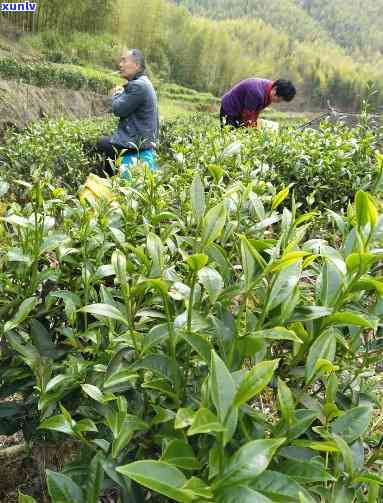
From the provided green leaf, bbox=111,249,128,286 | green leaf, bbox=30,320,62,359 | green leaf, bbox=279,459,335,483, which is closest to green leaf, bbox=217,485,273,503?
green leaf, bbox=279,459,335,483

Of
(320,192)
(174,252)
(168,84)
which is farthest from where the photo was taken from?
(168,84)

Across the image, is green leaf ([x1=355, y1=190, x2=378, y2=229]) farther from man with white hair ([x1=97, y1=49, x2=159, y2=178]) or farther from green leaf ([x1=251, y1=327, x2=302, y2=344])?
man with white hair ([x1=97, y1=49, x2=159, y2=178])

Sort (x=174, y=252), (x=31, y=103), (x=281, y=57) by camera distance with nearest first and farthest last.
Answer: (x=174, y=252)
(x=31, y=103)
(x=281, y=57)

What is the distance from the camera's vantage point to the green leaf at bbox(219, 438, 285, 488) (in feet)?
1.90

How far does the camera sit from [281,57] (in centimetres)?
4931

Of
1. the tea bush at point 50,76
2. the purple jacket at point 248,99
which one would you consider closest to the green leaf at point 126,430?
the purple jacket at point 248,99

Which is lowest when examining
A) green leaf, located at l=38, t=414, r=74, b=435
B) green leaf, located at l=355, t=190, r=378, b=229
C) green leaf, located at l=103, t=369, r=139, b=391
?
green leaf, located at l=38, t=414, r=74, b=435

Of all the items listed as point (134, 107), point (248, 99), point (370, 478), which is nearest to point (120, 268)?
point (370, 478)

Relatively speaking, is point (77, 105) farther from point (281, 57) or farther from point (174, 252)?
point (281, 57)

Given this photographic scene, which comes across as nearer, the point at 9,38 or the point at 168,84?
the point at 9,38

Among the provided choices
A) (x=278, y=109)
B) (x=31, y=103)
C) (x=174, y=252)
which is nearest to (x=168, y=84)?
(x=278, y=109)

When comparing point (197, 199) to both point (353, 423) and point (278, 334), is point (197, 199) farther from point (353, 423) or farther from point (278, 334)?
point (353, 423)

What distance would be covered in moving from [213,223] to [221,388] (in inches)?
11.8

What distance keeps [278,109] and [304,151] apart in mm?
40974
